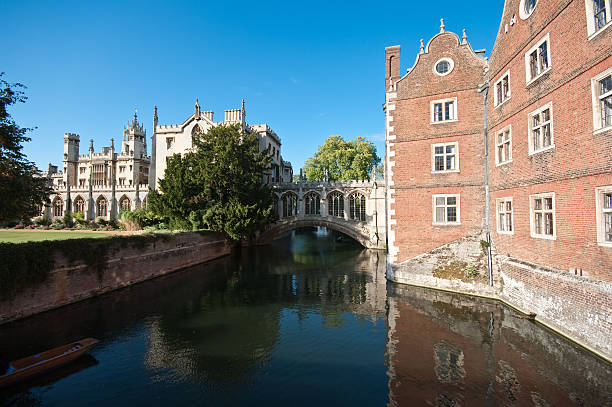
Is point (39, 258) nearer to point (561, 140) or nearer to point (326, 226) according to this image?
point (561, 140)

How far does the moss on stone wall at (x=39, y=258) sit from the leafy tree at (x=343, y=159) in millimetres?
32580

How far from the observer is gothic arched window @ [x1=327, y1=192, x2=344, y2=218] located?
1473 inches

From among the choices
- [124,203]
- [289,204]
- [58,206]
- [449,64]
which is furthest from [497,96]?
[58,206]

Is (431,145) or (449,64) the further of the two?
(431,145)

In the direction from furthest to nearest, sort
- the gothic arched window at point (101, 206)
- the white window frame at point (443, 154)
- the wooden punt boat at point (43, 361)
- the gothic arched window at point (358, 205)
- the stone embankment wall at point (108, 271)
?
the gothic arched window at point (101, 206) → the gothic arched window at point (358, 205) → the white window frame at point (443, 154) → the stone embankment wall at point (108, 271) → the wooden punt boat at point (43, 361)

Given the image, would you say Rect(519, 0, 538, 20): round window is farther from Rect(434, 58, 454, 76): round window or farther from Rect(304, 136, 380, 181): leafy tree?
Rect(304, 136, 380, 181): leafy tree

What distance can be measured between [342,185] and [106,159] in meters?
47.2

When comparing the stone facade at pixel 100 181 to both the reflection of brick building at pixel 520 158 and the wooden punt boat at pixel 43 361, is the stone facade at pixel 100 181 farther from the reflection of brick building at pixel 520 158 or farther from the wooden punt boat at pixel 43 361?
the reflection of brick building at pixel 520 158

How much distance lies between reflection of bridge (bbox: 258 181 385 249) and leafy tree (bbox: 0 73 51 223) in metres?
27.2

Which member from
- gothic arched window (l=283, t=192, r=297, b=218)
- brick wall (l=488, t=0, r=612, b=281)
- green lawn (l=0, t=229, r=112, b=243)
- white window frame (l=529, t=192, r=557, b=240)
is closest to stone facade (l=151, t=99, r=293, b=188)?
gothic arched window (l=283, t=192, r=297, b=218)

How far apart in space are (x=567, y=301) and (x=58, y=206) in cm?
6243

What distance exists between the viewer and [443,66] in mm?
15156

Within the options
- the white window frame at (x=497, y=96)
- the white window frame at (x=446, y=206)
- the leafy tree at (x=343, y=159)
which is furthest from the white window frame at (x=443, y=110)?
the leafy tree at (x=343, y=159)

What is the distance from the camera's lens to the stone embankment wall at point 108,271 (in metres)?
12.2
